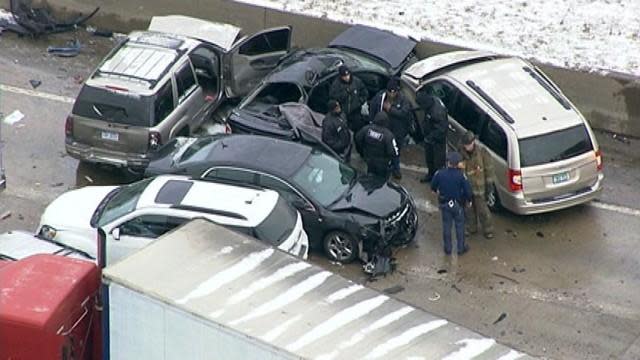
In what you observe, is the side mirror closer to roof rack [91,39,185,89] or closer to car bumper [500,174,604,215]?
roof rack [91,39,185,89]

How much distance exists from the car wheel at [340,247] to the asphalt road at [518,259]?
0.15 m

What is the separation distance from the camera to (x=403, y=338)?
10.9m

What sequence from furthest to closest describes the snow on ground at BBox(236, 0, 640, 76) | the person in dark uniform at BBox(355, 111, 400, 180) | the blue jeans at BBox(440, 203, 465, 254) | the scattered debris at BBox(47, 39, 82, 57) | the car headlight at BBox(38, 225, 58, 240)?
the scattered debris at BBox(47, 39, 82, 57) < the snow on ground at BBox(236, 0, 640, 76) < the person in dark uniform at BBox(355, 111, 400, 180) < the blue jeans at BBox(440, 203, 465, 254) < the car headlight at BBox(38, 225, 58, 240)

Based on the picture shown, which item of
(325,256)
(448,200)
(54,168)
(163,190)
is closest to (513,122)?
(448,200)

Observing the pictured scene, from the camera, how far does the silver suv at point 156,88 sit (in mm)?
17188

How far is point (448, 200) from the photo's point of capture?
615 inches

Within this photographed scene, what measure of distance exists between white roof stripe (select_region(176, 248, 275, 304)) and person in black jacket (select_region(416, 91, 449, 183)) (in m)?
5.57

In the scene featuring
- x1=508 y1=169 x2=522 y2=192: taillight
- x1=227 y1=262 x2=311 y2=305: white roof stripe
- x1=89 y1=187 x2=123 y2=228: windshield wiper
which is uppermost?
x1=227 y1=262 x2=311 y2=305: white roof stripe

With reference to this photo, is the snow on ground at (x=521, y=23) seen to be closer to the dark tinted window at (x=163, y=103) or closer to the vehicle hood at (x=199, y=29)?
the vehicle hood at (x=199, y=29)

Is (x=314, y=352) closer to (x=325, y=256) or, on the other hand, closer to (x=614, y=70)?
(x=325, y=256)

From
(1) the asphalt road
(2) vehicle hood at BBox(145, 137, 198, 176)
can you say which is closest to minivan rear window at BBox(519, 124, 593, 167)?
(1) the asphalt road

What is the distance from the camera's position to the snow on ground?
20641mm

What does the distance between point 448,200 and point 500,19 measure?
7.02 metres

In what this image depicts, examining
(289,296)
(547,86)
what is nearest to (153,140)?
(547,86)
